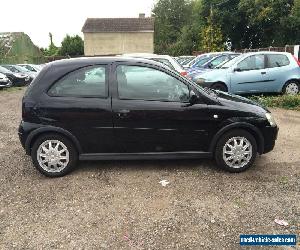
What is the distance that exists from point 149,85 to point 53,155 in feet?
5.74

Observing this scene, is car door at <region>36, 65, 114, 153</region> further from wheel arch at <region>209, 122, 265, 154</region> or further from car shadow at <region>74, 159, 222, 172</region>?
wheel arch at <region>209, 122, 265, 154</region>

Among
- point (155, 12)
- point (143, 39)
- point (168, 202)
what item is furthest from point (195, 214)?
point (155, 12)

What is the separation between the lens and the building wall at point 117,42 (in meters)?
57.8

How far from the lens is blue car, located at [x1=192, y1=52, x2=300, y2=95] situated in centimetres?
1203

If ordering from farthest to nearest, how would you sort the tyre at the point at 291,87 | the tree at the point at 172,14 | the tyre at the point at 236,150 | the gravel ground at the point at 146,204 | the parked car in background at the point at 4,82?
the tree at the point at 172,14, the parked car in background at the point at 4,82, the tyre at the point at 291,87, the tyre at the point at 236,150, the gravel ground at the point at 146,204

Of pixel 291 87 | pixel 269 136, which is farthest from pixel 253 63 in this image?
pixel 269 136

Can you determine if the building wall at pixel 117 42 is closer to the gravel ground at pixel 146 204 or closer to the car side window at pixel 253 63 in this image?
the car side window at pixel 253 63

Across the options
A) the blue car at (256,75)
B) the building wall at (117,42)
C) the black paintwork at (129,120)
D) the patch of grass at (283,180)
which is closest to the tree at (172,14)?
the building wall at (117,42)

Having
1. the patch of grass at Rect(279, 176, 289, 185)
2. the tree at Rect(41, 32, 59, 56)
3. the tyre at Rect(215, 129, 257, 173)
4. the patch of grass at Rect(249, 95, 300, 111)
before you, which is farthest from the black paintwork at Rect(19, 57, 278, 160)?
the tree at Rect(41, 32, 59, 56)

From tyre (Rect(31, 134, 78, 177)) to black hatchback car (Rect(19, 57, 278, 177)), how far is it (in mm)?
14

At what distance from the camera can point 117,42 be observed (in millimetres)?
58094

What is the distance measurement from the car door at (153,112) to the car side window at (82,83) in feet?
0.77

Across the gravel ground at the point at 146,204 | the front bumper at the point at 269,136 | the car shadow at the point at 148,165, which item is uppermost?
the front bumper at the point at 269,136

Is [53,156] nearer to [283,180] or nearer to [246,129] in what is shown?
[246,129]
